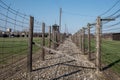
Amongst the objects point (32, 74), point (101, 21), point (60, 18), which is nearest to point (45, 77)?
point (32, 74)

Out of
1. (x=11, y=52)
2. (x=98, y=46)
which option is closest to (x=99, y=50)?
(x=98, y=46)

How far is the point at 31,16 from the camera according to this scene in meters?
8.49

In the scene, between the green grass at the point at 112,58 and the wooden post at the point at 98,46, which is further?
the green grass at the point at 112,58

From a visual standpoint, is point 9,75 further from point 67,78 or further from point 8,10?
point 8,10

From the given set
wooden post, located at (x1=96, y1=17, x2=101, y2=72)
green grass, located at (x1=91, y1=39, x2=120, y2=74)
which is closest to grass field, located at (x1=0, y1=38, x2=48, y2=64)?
wooden post, located at (x1=96, y1=17, x2=101, y2=72)

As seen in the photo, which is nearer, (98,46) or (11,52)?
(98,46)

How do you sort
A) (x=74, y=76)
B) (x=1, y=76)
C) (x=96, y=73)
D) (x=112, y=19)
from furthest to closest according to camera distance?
(x=112, y=19), (x=96, y=73), (x=74, y=76), (x=1, y=76)

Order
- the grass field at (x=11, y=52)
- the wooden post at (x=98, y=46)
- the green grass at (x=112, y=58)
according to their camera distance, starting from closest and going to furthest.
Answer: the wooden post at (x=98, y=46)
the green grass at (x=112, y=58)
the grass field at (x=11, y=52)

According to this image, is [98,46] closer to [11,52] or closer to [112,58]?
[112,58]

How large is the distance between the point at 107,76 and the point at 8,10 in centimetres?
390

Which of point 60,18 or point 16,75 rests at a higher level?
point 60,18

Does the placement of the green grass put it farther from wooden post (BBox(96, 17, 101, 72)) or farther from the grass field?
the grass field

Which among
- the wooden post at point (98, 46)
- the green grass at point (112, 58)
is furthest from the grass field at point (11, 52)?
the green grass at point (112, 58)

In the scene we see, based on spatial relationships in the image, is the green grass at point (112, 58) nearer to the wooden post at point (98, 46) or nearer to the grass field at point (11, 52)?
the wooden post at point (98, 46)
